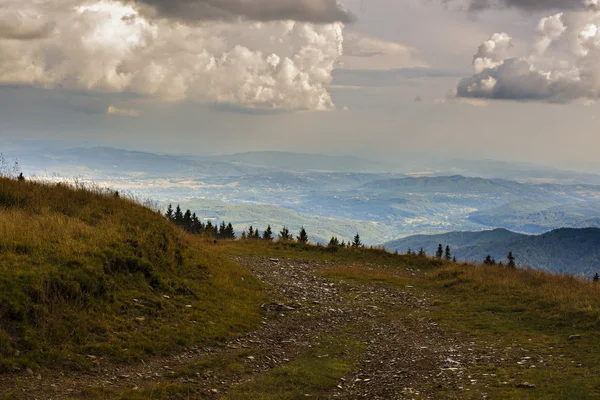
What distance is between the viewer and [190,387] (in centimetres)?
1248

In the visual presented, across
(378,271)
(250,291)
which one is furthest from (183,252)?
(378,271)

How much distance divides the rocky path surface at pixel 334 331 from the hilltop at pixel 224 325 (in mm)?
69

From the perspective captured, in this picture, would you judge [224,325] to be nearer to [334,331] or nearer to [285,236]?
[334,331]

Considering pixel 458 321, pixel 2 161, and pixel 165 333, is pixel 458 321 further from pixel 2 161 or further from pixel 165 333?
pixel 2 161

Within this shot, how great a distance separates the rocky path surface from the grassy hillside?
84 cm

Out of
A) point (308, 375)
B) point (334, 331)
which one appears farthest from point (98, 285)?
point (334, 331)

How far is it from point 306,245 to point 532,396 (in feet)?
111

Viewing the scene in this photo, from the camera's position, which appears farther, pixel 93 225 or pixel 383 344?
pixel 93 225

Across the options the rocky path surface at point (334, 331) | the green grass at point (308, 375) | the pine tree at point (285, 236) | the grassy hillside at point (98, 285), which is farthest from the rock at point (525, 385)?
the pine tree at point (285, 236)

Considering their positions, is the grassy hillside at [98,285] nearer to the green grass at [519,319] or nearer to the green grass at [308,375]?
the green grass at [308,375]

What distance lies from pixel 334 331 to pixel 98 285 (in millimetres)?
9510

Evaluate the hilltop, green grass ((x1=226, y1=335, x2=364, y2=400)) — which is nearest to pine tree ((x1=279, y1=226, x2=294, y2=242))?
the hilltop

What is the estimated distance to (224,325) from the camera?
1852cm

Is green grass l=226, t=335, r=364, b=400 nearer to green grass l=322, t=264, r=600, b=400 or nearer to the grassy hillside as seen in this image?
the grassy hillside
